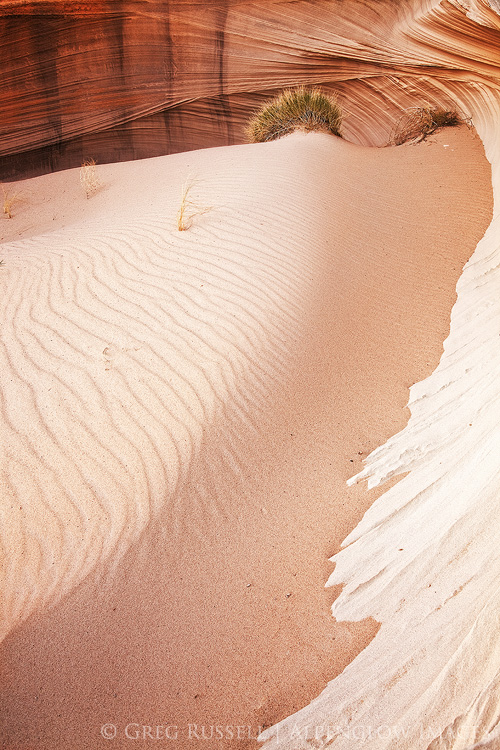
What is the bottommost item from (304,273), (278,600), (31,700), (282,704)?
(282,704)

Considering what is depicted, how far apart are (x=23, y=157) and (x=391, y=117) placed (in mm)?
8081

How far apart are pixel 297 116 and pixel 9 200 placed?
5.25 meters

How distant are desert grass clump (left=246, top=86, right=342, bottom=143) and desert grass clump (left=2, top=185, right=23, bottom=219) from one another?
15.0 ft

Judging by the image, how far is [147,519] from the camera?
120 inches

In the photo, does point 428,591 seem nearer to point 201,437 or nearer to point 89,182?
point 201,437

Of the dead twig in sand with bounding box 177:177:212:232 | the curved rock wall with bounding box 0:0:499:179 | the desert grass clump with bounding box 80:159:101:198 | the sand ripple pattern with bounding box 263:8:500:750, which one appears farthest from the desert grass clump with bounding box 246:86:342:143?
the sand ripple pattern with bounding box 263:8:500:750

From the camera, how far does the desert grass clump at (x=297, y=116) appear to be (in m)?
9.88

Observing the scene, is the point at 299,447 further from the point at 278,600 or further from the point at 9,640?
the point at 9,640

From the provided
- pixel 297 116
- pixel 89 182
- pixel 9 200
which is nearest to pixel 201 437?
pixel 89 182

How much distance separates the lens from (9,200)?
30.1 feet

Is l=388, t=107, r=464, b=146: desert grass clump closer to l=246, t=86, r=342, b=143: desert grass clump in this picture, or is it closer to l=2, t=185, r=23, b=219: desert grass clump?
l=246, t=86, r=342, b=143: desert grass clump

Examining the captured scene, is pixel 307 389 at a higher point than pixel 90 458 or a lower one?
lower

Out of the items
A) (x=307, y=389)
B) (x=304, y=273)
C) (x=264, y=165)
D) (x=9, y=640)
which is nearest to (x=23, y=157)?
(x=264, y=165)

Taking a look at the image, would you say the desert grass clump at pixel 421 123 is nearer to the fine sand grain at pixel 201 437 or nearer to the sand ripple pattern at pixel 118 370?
the fine sand grain at pixel 201 437
